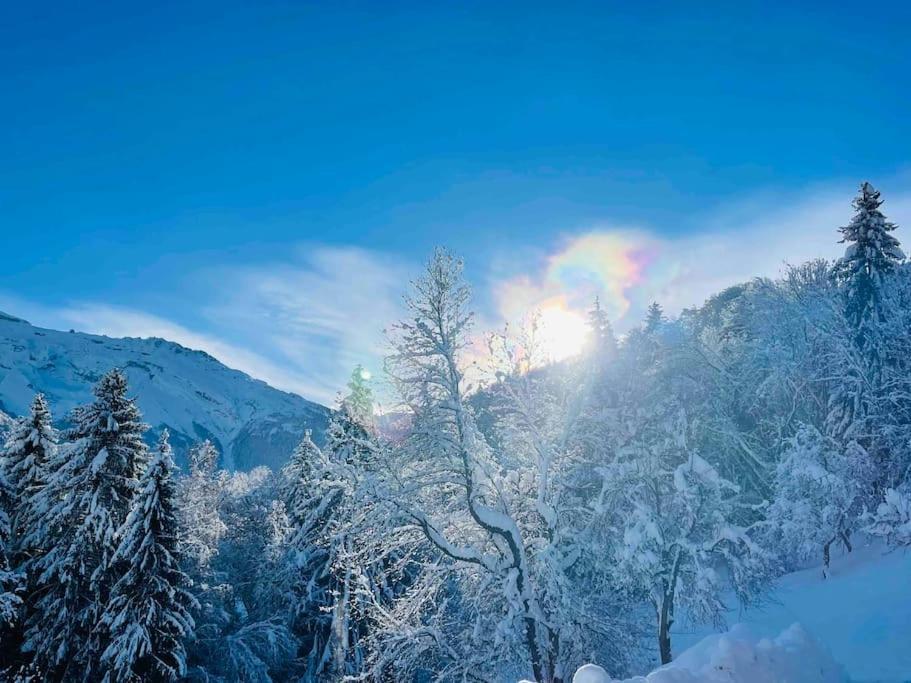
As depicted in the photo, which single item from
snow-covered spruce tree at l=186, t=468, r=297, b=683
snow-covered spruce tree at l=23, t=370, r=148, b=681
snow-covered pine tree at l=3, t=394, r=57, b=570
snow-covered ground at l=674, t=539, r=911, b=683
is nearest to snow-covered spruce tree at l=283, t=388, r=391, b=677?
snow-covered spruce tree at l=186, t=468, r=297, b=683

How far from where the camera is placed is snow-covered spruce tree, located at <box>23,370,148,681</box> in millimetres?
17484

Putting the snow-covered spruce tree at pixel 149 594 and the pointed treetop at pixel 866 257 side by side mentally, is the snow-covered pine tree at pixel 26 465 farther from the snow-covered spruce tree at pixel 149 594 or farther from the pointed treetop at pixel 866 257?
the pointed treetop at pixel 866 257

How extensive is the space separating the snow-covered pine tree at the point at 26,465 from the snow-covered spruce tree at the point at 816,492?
2506 cm

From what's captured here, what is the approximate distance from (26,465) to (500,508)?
645 inches

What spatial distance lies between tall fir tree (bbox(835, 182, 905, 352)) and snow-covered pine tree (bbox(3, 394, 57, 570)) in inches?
1251

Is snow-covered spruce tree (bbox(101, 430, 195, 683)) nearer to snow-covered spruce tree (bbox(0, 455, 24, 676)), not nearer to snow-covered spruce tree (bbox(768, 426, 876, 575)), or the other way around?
snow-covered spruce tree (bbox(0, 455, 24, 676))

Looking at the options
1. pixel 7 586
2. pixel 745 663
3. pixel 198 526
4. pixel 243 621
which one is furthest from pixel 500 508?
pixel 198 526

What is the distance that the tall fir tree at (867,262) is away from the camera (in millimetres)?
23828

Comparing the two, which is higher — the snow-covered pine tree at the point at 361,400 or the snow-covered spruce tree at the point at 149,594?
the snow-covered pine tree at the point at 361,400

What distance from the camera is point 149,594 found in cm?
1778

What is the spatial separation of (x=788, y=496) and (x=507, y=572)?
40.8 feet

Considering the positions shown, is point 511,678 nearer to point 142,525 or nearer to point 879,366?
point 142,525

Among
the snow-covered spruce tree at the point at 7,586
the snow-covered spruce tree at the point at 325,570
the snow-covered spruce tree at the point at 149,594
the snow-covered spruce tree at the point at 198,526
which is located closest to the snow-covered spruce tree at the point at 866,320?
the snow-covered spruce tree at the point at 325,570

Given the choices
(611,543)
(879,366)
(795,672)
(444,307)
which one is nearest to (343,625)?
(611,543)
